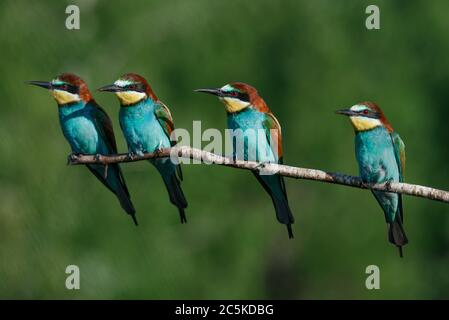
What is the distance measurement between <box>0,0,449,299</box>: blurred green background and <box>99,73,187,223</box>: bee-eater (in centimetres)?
334

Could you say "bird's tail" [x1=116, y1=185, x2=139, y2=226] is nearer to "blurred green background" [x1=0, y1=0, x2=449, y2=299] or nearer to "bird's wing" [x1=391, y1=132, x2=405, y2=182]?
"bird's wing" [x1=391, y1=132, x2=405, y2=182]

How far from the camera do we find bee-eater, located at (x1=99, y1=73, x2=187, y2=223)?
5.16 meters

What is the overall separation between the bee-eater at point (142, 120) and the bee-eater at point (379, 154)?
0.81 meters

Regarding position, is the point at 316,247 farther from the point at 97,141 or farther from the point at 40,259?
the point at 97,141

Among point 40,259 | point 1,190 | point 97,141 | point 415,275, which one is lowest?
point 415,275

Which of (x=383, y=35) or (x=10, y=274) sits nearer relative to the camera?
(x=10, y=274)

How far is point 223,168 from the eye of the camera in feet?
36.0

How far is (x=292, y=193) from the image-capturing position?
42.7 ft

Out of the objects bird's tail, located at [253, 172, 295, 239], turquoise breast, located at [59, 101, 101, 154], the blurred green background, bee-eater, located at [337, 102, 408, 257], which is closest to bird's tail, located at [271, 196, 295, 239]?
bird's tail, located at [253, 172, 295, 239]

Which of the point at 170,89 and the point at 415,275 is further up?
the point at 170,89
